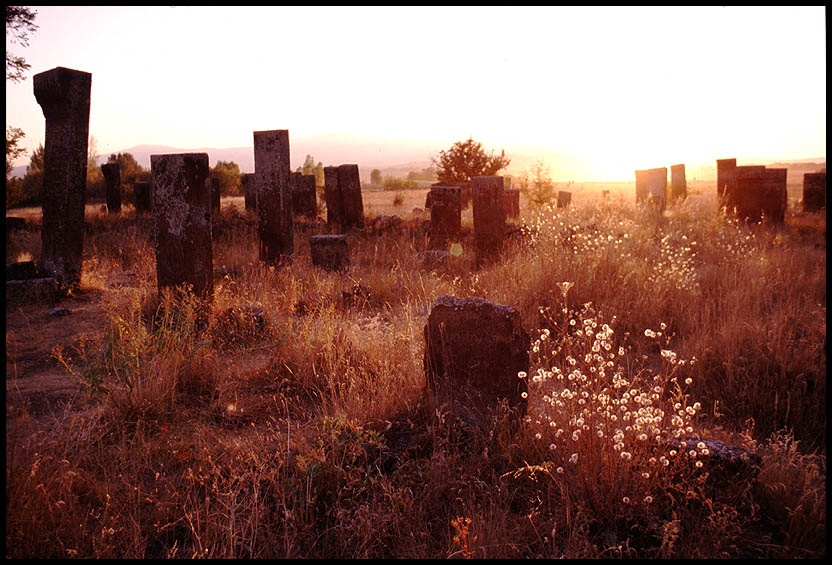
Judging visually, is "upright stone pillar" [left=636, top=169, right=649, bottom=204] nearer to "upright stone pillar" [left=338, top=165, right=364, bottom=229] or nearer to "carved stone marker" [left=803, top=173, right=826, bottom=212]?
"carved stone marker" [left=803, top=173, right=826, bottom=212]

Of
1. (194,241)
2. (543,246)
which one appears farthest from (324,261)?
(543,246)

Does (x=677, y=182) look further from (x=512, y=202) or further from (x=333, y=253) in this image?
(x=333, y=253)

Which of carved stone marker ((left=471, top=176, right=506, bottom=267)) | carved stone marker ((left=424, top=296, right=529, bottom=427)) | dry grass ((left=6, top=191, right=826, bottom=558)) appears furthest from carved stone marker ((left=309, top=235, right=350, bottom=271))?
carved stone marker ((left=424, top=296, right=529, bottom=427))

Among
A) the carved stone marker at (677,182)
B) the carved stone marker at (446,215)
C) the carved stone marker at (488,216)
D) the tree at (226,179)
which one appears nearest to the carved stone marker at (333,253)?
the carved stone marker at (488,216)

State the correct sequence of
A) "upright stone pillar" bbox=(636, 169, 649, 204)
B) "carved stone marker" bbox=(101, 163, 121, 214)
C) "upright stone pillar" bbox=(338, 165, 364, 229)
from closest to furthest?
1. "upright stone pillar" bbox=(338, 165, 364, 229)
2. "carved stone marker" bbox=(101, 163, 121, 214)
3. "upright stone pillar" bbox=(636, 169, 649, 204)

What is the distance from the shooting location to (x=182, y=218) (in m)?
6.09

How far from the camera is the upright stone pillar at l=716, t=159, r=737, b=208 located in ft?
42.6

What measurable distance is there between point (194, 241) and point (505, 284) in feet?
12.0

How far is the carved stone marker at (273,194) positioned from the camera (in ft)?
29.0

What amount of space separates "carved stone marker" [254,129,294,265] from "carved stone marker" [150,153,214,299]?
2590 mm

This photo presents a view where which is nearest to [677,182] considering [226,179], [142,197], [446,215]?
[446,215]

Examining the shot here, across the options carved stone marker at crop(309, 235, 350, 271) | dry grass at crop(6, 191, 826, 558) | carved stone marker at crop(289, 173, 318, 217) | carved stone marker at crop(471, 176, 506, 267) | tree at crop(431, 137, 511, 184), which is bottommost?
dry grass at crop(6, 191, 826, 558)

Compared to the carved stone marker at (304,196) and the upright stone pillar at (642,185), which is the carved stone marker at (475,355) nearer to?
the carved stone marker at (304,196)

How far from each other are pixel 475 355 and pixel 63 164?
6.71 meters
